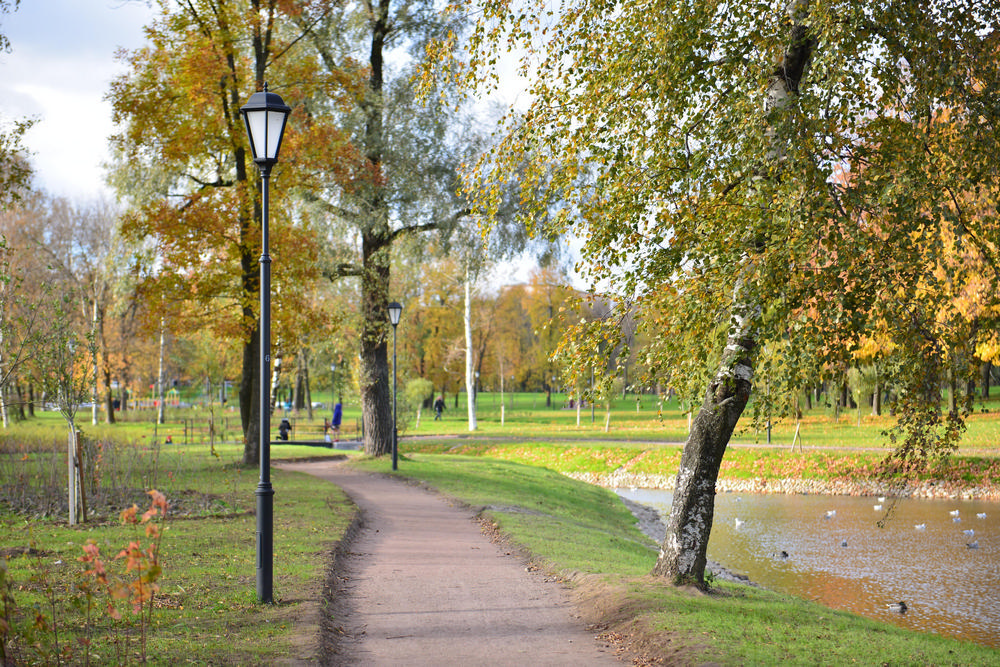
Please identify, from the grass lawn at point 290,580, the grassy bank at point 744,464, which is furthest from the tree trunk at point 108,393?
the grass lawn at point 290,580

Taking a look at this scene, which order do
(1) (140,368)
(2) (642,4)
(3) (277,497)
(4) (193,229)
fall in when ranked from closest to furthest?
(2) (642,4) < (3) (277,497) < (4) (193,229) < (1) (140,368)

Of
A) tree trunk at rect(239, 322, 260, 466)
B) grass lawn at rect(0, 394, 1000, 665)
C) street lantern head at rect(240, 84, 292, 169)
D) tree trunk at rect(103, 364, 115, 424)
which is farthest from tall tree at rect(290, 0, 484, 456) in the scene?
tree trunk at rect(103, 364, 115, 424)

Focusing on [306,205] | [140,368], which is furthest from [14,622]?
[140,368]

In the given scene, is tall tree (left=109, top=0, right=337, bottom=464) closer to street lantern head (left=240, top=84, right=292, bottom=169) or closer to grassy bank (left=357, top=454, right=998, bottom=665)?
grassy bank (left=357, top=454, right=998, bottom=665)

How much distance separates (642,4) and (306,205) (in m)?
14.5

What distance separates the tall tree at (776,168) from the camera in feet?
18.2

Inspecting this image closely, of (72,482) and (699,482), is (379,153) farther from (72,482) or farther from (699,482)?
(699,482)

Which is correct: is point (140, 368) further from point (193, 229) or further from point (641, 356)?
point (641, 356)

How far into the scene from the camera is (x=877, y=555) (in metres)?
13.9

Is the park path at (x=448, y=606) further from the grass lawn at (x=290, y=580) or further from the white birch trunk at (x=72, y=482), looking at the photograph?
the white birch trunk at (x=72, y=482)

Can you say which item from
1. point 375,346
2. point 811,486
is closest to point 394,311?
point 375,346

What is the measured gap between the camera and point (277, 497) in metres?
13.7

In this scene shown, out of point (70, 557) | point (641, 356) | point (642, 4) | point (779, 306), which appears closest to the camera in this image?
point (779, 306)

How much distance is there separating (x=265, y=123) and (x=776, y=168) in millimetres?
4316
